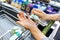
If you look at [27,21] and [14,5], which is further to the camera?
[14,5]

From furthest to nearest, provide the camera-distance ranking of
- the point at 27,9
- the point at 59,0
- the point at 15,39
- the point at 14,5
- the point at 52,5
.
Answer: the point at 59,0
the point at 52,5
the point at 14,5
the point at 27,9
the point at 15,39

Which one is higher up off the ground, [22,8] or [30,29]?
[30,29]

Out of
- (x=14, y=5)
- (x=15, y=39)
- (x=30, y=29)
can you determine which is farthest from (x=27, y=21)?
(x=14, y=5)

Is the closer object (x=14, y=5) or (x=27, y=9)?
(x=27, y=9)

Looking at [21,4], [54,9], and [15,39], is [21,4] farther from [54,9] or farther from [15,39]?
[15,39]

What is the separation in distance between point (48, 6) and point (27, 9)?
42cm

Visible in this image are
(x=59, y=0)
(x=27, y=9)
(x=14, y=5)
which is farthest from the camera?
(x=59, y=0)

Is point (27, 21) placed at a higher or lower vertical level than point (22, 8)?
higher

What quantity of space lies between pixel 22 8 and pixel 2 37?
1.11 meters

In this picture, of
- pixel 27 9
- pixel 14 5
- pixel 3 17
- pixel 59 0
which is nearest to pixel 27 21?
pixel 3 17

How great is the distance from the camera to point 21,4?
201 cm

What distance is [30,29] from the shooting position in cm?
98

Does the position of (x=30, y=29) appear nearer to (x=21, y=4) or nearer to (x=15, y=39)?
(x=15, y=39)

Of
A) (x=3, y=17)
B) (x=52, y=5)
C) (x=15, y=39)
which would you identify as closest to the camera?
(x=15, y=39)
